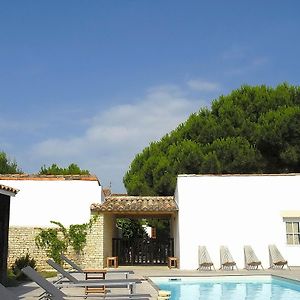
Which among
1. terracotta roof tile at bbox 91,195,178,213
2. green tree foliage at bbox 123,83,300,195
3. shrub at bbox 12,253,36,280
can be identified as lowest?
shrub at bbox 12,253,36,280

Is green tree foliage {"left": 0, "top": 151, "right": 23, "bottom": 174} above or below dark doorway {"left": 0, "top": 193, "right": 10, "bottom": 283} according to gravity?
above

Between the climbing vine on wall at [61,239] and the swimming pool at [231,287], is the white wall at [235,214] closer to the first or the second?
the swimming pool at [231,287]

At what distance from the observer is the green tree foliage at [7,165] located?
4334 centimetres

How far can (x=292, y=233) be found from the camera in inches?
777

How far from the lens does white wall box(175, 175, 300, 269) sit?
1956 centimetres

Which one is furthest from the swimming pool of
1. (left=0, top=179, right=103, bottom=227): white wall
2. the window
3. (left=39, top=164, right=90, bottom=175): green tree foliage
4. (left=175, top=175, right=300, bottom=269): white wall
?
(left=39, top=164, right=90, bottom=175): green tree foliage

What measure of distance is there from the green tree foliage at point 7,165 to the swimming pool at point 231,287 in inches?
1186

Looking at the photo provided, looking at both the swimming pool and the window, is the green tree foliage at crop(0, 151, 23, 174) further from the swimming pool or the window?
the swimming pool

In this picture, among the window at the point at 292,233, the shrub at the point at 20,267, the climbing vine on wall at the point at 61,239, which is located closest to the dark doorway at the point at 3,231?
the shrub at the point at 20,267

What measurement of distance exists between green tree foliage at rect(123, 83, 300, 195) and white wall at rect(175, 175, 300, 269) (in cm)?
645

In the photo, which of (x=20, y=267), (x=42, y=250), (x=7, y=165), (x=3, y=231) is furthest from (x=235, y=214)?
(x=7, y=165)

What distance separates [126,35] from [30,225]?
1005cm

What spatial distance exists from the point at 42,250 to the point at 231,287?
8.87m

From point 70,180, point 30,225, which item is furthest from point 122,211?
point 30,225
